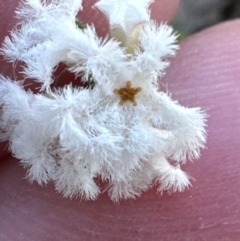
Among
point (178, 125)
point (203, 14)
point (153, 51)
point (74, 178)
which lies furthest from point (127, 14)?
point (203, 14)

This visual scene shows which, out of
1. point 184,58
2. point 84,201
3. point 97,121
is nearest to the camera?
point 97,121

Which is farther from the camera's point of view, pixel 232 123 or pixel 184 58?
pixel 184 58

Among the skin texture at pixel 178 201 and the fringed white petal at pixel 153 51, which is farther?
the skin texture at pixel 178 201

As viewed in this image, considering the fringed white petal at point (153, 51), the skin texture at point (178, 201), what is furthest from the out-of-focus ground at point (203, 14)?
the fringed white petal at point (153, 51)

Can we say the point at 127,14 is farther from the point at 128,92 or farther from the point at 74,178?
the point at 74,178

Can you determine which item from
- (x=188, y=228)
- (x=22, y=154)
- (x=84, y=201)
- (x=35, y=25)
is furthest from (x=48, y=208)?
(x=35, y=25)

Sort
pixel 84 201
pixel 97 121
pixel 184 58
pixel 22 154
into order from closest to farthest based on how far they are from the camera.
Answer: pixel 97 121 → pixel 22 154 → pixel 84 201 → pixel 184 58

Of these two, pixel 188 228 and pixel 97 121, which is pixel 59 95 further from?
pixel 188 228

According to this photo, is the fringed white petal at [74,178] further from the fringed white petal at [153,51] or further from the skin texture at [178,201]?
the fringed white petal at [153,51]
